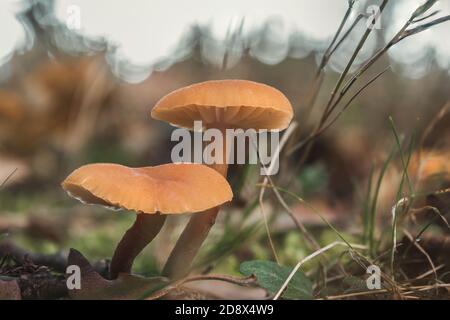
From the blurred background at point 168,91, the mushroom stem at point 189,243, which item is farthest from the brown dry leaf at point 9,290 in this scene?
the mushroom stem at point 189,243

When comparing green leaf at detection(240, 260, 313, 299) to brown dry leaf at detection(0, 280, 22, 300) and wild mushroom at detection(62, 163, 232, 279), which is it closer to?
wild mushroom at detection(62, 163, 232, 279)

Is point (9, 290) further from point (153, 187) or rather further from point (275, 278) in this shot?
point (275, 278)

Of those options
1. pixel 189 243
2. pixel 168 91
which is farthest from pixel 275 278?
pixel 168 91

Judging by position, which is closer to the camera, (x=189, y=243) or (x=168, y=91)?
(x=189, y=243)

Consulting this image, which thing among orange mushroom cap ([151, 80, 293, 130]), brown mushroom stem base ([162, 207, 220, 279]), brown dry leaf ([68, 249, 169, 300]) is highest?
orange mushroom cap ([151, 80, 293, 130])

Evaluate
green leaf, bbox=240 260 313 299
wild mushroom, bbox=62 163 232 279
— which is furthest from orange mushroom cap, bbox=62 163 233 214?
green leaf, bbox=240 260 313 299
